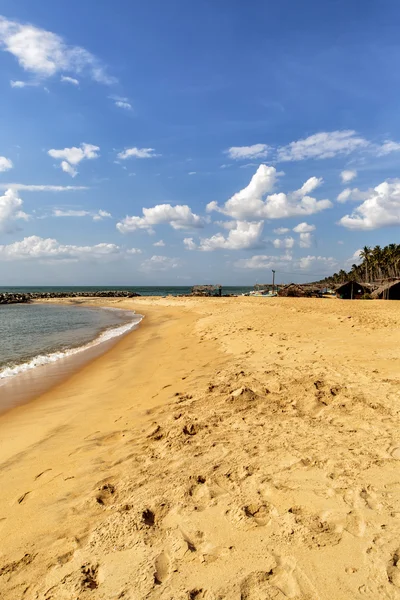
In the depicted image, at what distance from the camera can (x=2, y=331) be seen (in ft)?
70.4

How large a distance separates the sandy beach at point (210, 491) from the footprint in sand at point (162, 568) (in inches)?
0.5

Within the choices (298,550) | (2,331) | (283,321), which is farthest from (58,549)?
(2,331)

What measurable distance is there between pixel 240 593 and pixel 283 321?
1578cm

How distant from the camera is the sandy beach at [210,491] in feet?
8.39

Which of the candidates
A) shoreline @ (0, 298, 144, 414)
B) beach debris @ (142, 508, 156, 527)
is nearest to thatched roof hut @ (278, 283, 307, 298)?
shoreline @ (0, 298, 144, 414)

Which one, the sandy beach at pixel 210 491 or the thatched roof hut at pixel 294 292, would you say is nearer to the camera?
the sandy beach at pixel 210 491

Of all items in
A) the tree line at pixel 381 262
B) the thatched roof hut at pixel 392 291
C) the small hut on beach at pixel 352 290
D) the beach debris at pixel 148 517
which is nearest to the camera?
the beach debris at pixel 148 517

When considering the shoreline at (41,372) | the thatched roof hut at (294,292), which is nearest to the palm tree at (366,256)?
the thatched roof hut at (294,292)

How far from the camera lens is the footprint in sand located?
2559mm

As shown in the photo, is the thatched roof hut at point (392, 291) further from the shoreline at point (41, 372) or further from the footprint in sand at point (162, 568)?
the footprint in sand at point (162, 568)

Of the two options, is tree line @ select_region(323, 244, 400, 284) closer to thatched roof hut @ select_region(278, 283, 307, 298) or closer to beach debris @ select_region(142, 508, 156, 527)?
thatched roof hut @ select_region(278, 283, 307, 298)

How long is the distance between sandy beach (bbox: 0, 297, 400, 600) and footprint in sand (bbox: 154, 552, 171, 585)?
1cm

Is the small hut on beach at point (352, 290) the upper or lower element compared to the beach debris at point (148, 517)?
upper

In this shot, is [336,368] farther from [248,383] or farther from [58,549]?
[58,549]
